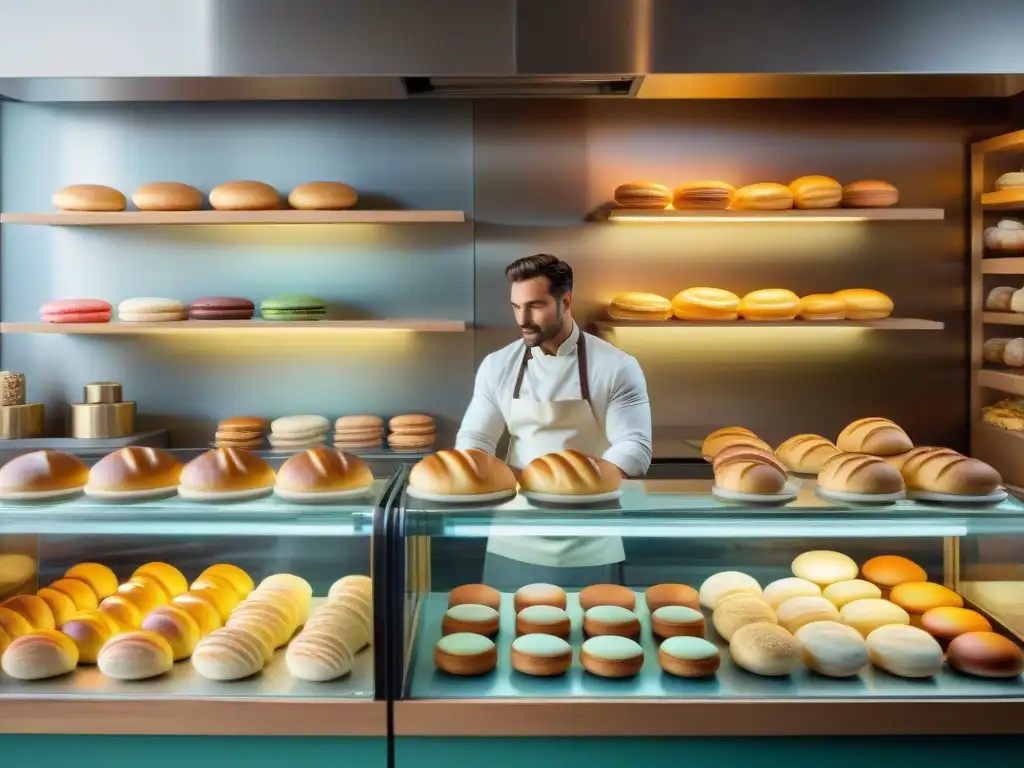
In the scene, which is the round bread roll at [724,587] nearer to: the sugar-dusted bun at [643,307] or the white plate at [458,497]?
the white plate at [458,497]

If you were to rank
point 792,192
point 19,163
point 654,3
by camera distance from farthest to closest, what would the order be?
1. point 19,163
2. point 792,192
3. point 654,3

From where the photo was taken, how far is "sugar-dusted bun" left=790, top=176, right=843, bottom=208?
155 inches

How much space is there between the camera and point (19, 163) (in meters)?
4.30

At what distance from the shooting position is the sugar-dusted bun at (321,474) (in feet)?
5.98

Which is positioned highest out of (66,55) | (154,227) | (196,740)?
(66,55)

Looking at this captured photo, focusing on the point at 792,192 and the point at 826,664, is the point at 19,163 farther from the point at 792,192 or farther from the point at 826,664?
the point at 826,664

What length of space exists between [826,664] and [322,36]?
291 cm

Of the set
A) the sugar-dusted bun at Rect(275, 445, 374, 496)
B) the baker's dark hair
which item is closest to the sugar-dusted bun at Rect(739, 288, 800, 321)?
the baker's dark hair

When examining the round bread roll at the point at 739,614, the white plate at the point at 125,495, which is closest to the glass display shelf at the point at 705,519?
the round bread roll at the point at 739,614

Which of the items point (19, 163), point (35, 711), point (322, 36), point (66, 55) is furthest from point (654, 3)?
point (35, 711)

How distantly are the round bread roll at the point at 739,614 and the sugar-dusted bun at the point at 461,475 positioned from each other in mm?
487

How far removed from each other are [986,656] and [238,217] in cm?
311

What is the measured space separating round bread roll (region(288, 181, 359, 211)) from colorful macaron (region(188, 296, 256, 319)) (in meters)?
Answer: 0.47

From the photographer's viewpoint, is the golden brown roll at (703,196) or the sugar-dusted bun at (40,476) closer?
the sugar-dusted bun at (40,476)
